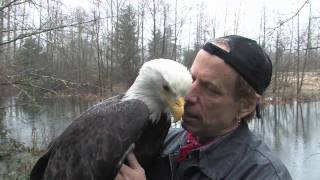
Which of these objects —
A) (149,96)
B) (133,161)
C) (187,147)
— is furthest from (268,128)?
(187,147)

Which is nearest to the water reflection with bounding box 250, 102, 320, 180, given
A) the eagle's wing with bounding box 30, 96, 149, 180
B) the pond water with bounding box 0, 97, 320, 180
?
the pond water with bounding box 0, 97, 320, 180

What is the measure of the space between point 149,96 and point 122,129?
39 cm

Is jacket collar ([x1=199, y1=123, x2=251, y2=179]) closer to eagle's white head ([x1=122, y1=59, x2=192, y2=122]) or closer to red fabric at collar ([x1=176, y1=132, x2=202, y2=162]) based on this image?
red fabric at collar ([x1=176, y1=132, x2=202, y2=162])

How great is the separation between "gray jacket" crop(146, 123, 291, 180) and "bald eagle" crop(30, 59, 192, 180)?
0.44 m

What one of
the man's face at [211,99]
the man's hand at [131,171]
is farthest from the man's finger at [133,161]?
the man's face at [211,99]

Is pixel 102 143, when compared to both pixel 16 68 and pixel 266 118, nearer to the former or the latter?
pixel 16 68

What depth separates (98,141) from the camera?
3371 millimetres

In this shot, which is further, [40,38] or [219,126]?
[40,38]

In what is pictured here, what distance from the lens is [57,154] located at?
11.6ft

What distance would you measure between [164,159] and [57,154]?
920mm

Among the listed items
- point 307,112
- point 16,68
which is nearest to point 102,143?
point 16,68

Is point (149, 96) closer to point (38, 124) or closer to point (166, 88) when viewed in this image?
point (166, 88)

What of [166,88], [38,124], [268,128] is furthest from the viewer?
[268,128]

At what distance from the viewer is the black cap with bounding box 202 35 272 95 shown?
2.65m
